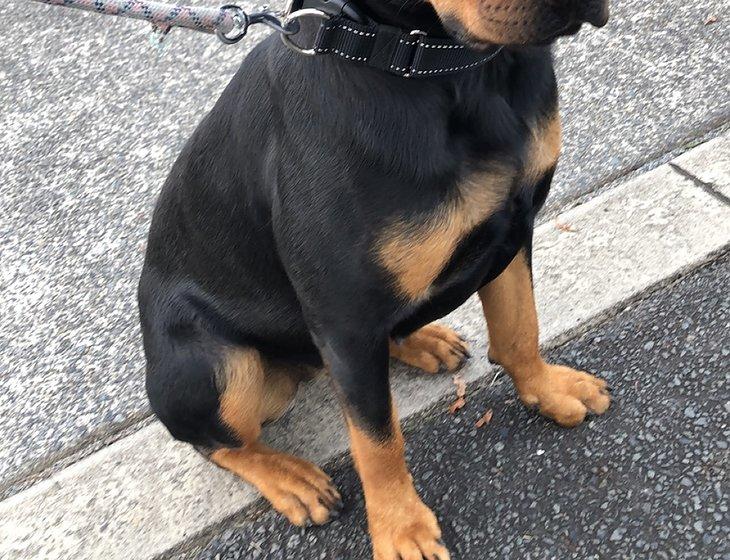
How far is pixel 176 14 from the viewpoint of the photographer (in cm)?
181

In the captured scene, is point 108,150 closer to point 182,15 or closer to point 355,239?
point 182,15

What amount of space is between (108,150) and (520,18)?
322cm

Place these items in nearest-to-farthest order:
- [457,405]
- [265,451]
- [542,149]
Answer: [542,149] < [265,451] < [457,405]

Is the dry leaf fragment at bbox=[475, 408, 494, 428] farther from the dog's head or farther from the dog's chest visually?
the dog's head

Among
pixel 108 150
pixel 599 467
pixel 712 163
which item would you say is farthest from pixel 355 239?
pixel 108 150

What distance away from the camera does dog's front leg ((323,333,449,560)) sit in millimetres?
1953

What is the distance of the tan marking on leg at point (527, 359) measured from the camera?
2365mm

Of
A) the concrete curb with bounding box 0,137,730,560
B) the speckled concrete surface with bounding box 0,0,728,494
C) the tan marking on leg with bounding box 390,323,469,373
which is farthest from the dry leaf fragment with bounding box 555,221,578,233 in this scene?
the tan marking on leg with bounding box 390,323,469,373

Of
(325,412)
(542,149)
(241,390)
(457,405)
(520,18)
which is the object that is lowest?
(325,412)

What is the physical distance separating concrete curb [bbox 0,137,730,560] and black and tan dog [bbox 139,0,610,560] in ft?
0.69

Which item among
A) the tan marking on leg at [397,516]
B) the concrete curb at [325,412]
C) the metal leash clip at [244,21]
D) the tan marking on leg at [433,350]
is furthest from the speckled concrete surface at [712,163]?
the metal leash clip at [244,21]

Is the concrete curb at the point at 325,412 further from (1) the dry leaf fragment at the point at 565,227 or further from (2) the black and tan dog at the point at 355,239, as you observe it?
(2) the black and tan dog at the point at 355,239

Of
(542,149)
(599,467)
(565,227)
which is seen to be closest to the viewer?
(542,149)

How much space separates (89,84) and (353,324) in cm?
348
